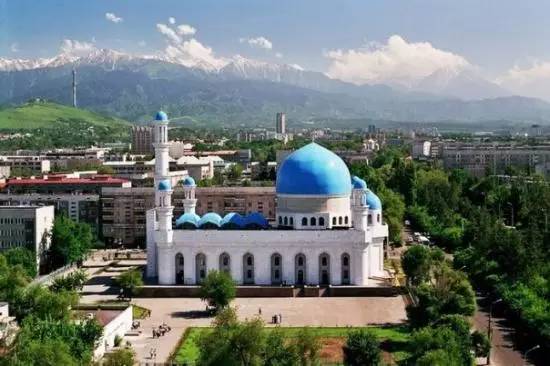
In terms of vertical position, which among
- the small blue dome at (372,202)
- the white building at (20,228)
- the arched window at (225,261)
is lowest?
the arched window at (225,261)

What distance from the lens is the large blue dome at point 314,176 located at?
4725 cm

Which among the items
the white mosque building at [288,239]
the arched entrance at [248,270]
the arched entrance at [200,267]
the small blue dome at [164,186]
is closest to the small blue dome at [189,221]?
the white mosque building at [288,239]

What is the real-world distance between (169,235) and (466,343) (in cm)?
2149

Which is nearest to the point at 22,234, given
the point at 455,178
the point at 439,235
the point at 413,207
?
→ the point at 439,235

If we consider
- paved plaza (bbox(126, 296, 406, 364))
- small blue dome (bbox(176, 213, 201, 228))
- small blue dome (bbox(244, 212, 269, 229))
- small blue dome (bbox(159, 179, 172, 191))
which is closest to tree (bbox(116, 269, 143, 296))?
paved plaza (bbox(126, 296, 406, 364))

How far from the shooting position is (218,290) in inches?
1545

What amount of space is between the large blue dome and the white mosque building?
0.05 meters

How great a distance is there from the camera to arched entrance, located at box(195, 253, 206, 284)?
4669 centimetres

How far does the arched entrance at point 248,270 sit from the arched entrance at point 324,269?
3608 mm

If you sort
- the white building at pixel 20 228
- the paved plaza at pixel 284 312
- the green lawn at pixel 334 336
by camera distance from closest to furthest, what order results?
the green lawn at pixel 334 336 < the paved plaza at pixel 284 312 < the white building at pixel 20 228

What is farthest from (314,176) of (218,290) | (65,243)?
(65,243)

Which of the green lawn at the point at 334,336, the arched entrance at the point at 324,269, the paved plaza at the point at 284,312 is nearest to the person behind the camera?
the green lawn at the point at 334,336

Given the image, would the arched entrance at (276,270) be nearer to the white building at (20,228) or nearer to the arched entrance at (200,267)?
the arched entrance at (200,267)

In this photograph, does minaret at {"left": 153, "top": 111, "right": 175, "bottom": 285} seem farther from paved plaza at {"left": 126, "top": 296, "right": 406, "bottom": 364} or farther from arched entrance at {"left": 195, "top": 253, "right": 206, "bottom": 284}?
paved plaza at {"left": 126, "top": 296, "right": 406, "bottom": 364}
